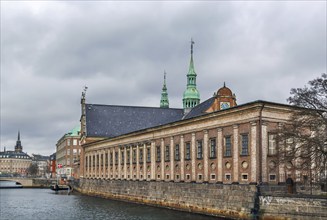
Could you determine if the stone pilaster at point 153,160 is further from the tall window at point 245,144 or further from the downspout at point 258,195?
the downspout at point 258,195

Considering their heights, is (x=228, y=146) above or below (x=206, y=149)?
above

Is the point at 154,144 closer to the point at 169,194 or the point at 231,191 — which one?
the point at 169,194

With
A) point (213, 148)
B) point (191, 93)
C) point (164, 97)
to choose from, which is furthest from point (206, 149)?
point (164, 97)

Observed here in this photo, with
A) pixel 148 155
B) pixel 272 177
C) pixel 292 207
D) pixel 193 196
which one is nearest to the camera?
pixel 292 207

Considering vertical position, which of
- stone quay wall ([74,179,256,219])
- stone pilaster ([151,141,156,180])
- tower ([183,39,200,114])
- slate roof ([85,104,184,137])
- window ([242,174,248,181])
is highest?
tower ([183,39,200,114])

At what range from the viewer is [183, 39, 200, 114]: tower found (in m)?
109

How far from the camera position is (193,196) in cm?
5184

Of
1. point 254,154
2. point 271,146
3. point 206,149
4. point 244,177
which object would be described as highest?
point 271,146

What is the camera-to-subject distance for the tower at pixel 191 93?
108938mm

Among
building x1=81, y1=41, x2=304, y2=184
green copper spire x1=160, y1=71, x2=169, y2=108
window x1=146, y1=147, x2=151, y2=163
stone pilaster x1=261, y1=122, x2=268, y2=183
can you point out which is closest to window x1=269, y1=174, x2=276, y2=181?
building x1=81, y1=41, x2=304, y2=184

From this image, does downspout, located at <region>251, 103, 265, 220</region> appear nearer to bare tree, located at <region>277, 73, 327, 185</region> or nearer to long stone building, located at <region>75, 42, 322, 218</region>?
long stone building, located at <region>75, 42, 322, 218</region>

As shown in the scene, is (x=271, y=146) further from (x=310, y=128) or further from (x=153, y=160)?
(x=153, y=160)

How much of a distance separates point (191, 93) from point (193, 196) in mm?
59224

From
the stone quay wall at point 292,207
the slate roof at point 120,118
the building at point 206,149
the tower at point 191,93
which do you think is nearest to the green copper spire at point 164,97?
the tower at point 191,93
